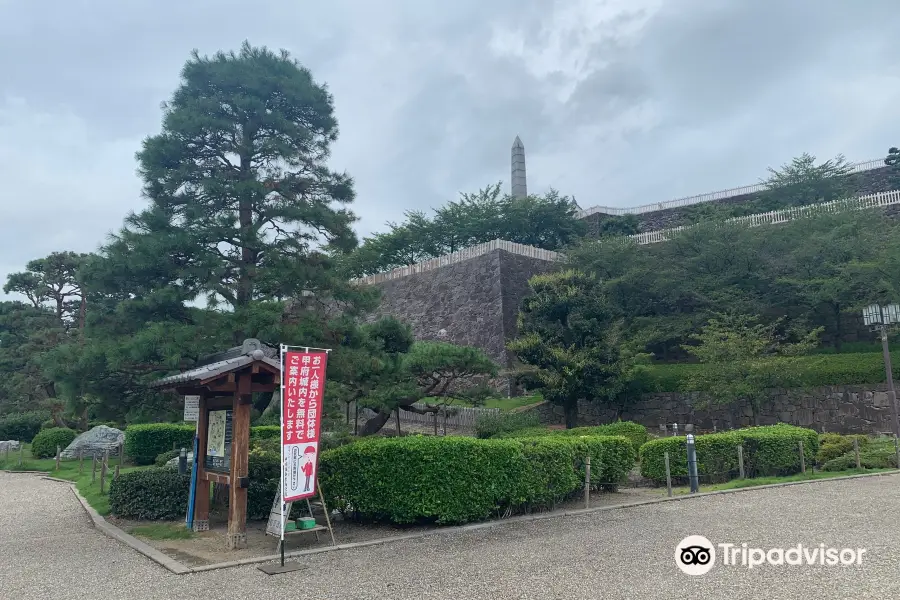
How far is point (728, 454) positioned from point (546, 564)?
6.83 meters

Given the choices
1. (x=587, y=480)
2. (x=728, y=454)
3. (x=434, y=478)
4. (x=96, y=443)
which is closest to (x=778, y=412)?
(x=728, y=454)

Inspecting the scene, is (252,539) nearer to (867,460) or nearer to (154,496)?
(154,496)

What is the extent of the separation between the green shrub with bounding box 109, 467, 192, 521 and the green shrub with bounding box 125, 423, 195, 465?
6.85 meters

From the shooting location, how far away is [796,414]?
55.1 feet

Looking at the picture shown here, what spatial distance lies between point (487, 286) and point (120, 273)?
1651cm

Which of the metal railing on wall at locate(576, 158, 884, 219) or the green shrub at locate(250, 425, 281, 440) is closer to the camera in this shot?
the green shrub at locate(250, 425, 281, 440)

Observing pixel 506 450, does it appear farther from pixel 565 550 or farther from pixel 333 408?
pixel 333 408

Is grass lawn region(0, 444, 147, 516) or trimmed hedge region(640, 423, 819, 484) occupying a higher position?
trimmed hedge region(640, 423, 819, 484)

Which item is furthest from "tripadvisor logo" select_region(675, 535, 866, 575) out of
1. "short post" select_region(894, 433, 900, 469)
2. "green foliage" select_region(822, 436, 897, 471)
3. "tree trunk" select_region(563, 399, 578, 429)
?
"tree trunk" select_region(563, 399, 578, 429)

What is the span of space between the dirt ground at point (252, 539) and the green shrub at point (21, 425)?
54.3 feet

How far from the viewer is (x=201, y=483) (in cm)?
746

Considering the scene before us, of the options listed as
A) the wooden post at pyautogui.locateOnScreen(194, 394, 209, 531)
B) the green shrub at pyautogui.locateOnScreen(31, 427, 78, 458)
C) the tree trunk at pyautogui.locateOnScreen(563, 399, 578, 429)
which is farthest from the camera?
the green shrub at pyautogui.locateOnScreen(31, 427, 78, 458)

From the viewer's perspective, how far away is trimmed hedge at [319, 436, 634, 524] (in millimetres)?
7008

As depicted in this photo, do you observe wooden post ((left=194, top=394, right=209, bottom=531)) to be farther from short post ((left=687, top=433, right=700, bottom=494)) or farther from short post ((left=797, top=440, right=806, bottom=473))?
short post ((left=797, top=440, right=806, bottom=473))
